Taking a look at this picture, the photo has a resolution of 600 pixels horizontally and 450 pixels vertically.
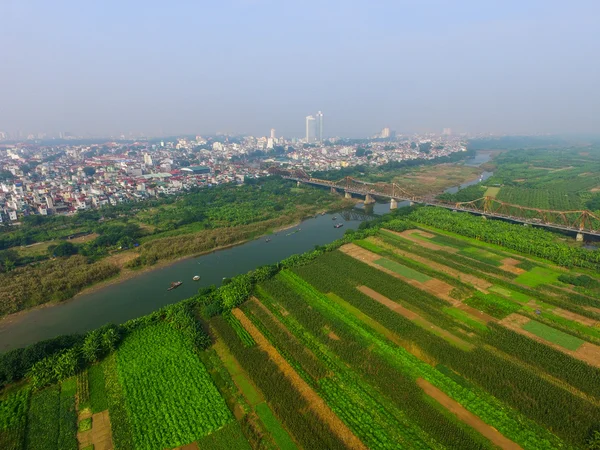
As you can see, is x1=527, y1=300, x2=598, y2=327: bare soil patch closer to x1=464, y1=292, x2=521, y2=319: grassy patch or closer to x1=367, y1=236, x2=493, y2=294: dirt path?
x1=464, y1=292, x2=521, y2=319: grassy patch

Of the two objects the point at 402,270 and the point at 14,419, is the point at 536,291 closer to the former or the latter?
the point at 402,270

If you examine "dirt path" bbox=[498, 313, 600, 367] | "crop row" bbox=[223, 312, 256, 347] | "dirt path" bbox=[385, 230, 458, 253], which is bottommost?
"dirt path" bbox=[385, 230, 458, 253]

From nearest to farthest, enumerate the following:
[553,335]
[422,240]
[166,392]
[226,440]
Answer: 1. [226,440]
2. [166,392]
3. [553,335]
4. [422,240]

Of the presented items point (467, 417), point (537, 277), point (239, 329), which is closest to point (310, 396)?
point (239, 329)

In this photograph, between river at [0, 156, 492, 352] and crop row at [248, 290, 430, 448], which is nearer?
crop row at [248, 290, 430, 448]

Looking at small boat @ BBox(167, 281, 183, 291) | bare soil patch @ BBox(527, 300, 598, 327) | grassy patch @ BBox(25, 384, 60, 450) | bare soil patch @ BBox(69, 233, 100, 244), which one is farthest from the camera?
bare soil patch @ BBox(69, 233, 100, 244)

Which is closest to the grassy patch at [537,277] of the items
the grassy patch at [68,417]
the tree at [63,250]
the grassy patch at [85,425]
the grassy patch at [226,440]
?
the grassy patch at [226,440]

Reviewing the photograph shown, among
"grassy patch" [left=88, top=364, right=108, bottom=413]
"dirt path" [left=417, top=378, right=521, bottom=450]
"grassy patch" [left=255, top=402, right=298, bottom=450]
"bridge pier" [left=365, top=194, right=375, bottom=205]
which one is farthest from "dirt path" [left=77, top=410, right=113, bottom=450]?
"bridge pier" [left=365, top=194, right=375, bottom=205]
